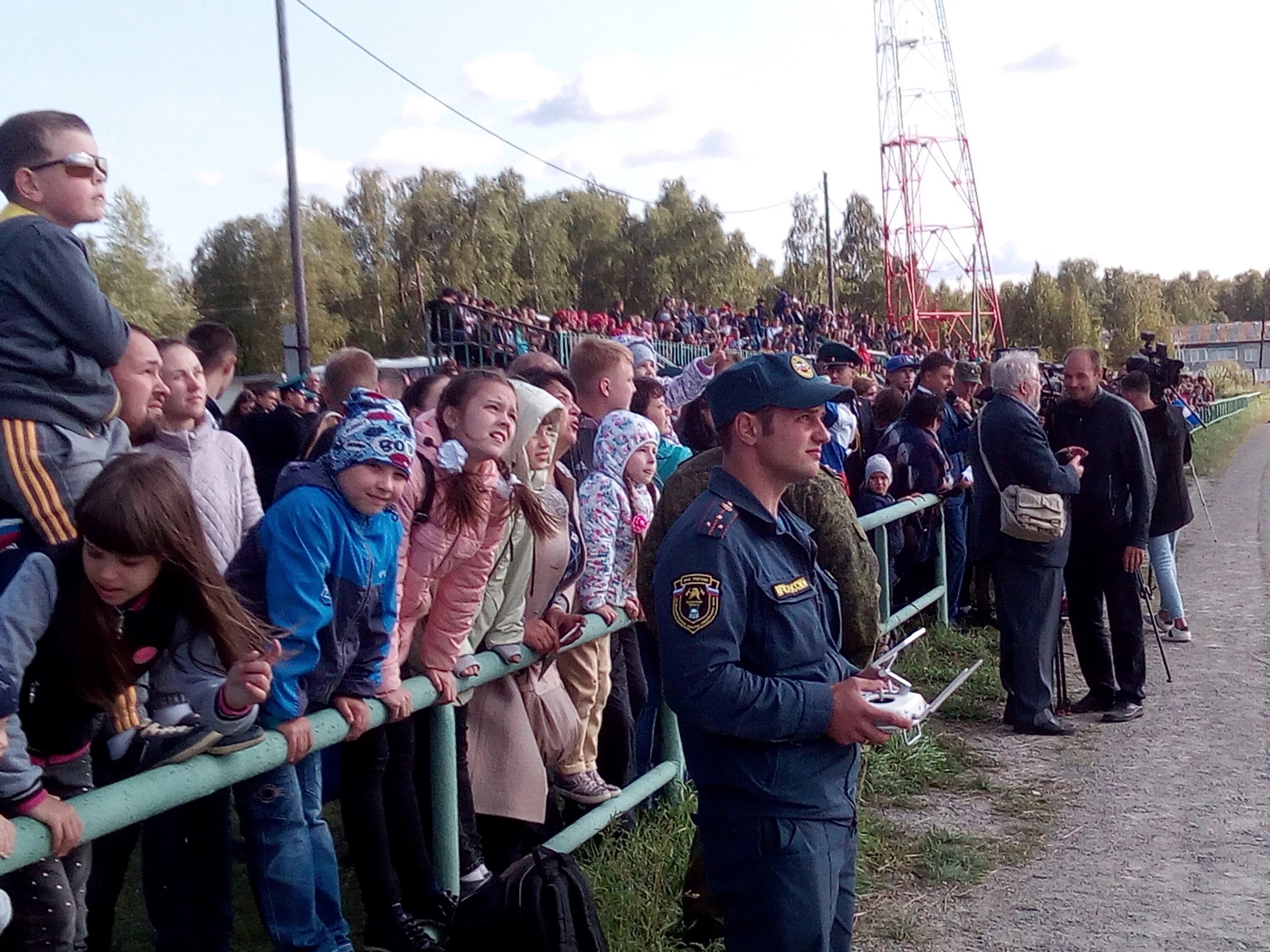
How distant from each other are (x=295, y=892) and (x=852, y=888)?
1.36 meters

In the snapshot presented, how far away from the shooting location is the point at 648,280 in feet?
226

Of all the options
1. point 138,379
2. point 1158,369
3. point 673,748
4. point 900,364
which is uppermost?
point 138,379

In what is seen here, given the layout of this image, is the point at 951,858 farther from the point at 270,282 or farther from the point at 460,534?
the point at 270,282

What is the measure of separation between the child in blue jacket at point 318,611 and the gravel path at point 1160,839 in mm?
2170

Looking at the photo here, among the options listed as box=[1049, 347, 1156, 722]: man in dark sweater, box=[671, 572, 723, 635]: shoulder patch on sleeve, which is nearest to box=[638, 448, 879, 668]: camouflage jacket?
box=[671, 572, 723, 635]: shoulder patch on sleeve

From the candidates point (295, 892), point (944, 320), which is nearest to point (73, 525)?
point (295, 892)

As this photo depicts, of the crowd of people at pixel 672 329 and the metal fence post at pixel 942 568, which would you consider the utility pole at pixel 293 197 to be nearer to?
the crowd of people at pixel 672 329

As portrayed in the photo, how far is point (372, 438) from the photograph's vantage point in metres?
3.35

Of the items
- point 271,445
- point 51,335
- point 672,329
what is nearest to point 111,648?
point 51,335

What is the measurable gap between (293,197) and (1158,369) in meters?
12.9

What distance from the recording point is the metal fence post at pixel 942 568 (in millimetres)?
8453

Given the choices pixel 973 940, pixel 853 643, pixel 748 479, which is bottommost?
pixel 973 940

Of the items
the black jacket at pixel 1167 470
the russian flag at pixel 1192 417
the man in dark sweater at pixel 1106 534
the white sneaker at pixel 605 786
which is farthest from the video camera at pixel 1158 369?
the russian flag at pixel 1192 417

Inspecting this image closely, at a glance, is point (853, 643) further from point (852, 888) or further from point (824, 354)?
point (824, 354)
